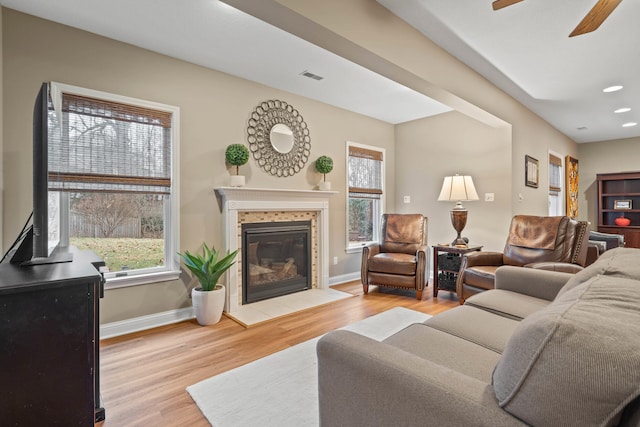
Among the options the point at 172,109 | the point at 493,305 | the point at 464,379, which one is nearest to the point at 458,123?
the point at 493,305

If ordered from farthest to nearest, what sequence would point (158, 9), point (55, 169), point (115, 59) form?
1. point (115, 59)
2. point (55, 169)
3. point (158, 9)

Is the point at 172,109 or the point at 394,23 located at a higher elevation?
the point at 394,23

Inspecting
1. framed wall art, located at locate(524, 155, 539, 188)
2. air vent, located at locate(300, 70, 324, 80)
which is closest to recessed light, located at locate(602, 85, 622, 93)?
framed wall art, located at locate(524, 155, 539, 188)

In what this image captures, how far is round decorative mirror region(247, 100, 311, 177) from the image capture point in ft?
12.4

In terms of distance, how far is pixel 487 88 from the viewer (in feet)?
12.0

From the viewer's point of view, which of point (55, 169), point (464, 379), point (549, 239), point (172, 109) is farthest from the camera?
point (549, 239)

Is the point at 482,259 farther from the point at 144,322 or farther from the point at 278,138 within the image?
the point at 144,322

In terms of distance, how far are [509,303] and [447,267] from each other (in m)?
2.00

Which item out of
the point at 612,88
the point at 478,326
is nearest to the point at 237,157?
the point at 478,326

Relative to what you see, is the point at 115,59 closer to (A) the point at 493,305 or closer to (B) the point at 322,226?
(B) the point at 322,226

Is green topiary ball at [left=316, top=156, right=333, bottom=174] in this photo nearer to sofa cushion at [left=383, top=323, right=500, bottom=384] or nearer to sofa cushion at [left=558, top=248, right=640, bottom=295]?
sofa cushion at [left=383, top=323, right=500, bottom=384]

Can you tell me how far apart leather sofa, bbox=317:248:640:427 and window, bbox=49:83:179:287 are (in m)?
2.53

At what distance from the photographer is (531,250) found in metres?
3.48

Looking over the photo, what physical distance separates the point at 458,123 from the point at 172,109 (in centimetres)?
373
